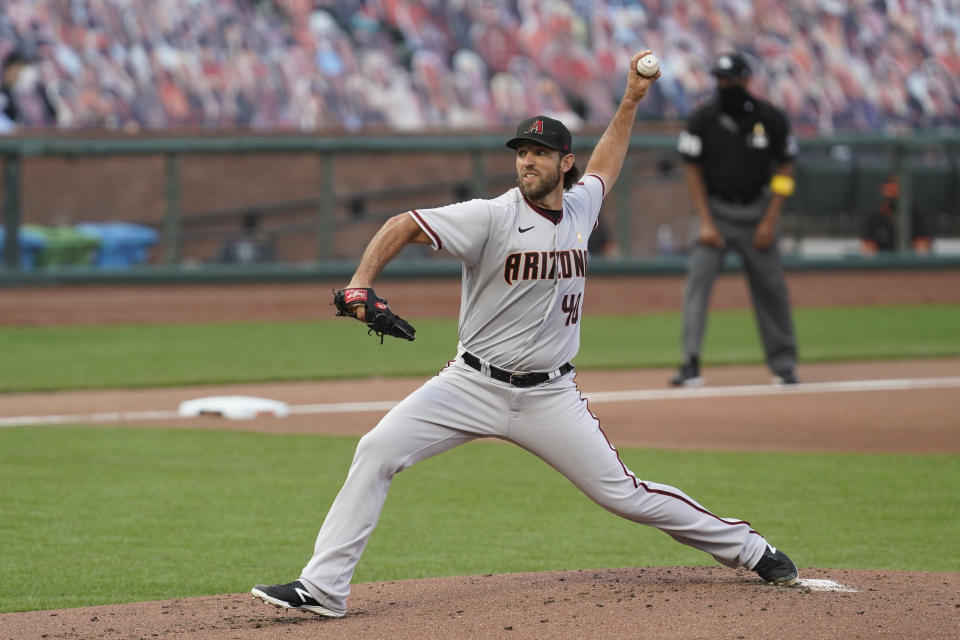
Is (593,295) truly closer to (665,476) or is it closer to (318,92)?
(318,92)

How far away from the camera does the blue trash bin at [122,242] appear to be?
46.1ft

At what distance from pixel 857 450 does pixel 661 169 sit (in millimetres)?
8303

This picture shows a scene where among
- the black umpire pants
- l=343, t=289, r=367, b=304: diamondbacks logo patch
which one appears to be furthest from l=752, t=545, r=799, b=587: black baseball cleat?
the black umpire pants

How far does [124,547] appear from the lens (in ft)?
18.8

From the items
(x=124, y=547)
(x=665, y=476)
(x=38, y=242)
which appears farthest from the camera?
(x=38, y=242)

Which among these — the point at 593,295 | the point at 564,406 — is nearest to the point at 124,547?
the point at 564,406

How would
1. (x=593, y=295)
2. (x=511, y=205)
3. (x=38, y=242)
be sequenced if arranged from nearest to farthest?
(x=511, y=205) < (x=38, y=242) < (x=593, y=295)

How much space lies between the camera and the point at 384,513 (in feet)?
21.4

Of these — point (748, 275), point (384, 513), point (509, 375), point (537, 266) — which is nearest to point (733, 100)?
point (748, 275)

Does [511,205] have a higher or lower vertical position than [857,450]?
higher

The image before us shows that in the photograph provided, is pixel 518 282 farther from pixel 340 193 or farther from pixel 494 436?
pixel 340 193

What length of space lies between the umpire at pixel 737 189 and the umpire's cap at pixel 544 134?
525 cm

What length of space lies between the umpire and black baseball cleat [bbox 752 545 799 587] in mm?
5023

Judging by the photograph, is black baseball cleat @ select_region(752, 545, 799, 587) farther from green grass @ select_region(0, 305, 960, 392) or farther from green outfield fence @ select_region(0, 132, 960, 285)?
green outfield fence @ select_region(0, 132, 960, 285)
